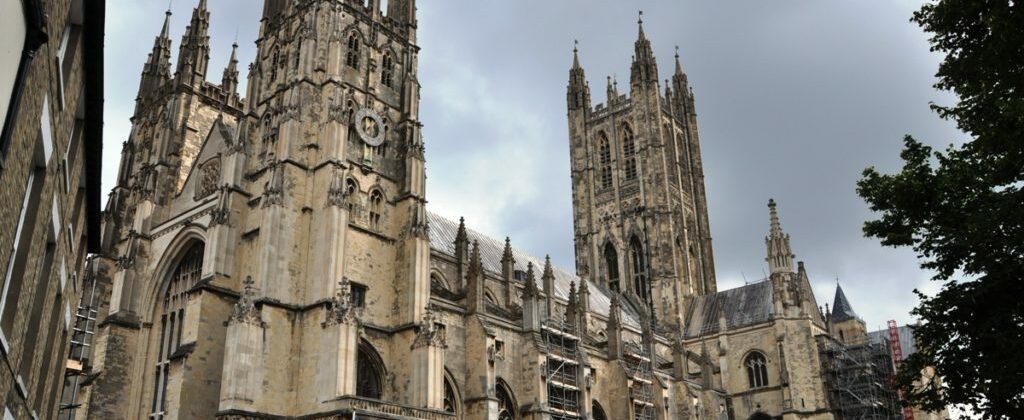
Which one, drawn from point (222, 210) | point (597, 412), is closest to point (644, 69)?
point (597, 412)

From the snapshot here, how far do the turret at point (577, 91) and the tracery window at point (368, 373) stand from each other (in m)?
41.4

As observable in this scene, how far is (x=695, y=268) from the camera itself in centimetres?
6144

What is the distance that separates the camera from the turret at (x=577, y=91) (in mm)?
68250

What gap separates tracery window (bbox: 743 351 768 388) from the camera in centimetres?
5138

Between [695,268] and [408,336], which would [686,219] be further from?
[408,336]

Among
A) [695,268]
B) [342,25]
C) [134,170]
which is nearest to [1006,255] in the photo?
[342,25]

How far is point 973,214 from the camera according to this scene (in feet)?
47.5

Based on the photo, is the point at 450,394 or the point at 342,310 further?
the point at 450,394

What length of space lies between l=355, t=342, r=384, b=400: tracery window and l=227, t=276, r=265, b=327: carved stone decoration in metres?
4.21

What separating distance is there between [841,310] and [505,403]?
174ft

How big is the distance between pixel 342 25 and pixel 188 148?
10162 mm

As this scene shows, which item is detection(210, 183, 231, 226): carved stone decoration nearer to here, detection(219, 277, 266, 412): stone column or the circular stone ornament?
detection(219, 277, 266, 412): stone column

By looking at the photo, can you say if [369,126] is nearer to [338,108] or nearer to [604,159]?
[338,108]

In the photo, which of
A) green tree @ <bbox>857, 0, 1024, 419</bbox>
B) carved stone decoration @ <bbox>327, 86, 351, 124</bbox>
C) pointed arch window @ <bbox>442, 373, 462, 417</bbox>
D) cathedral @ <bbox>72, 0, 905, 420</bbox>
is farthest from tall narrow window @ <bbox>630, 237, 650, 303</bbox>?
green tree @ <bbox>857, 0, 1024, 419</bbox>
